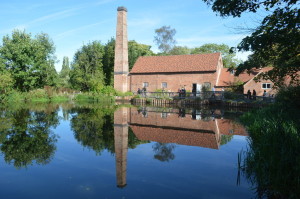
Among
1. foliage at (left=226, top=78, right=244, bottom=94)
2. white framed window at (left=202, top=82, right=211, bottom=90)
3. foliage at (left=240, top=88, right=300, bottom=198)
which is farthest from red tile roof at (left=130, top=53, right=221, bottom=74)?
foliage at (left=240, top=88, right=300, bottom=198)

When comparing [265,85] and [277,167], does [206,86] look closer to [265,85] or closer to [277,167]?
[265,85]

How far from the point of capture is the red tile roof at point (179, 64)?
118 feet

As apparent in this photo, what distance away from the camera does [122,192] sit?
197 inches

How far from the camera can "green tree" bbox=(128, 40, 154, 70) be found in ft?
150

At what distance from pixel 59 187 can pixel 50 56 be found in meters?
40.6

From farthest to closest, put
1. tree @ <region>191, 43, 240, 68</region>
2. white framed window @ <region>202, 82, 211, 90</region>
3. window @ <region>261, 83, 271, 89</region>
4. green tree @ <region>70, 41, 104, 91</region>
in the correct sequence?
tree @ <region>191, 43, 240, 68</region> → green tree @ <region>70, 41, 104, 91</region> → white framed window @ <region>202, 82, 211, 90</region> → window @ <region>261, 83, 271, 89</region>

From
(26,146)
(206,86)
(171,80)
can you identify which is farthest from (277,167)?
(171,80)

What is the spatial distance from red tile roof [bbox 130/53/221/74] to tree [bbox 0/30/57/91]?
1326cm

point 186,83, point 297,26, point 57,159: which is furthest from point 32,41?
point 297,26

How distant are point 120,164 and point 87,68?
38.2 m

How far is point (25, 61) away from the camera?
36.2 m

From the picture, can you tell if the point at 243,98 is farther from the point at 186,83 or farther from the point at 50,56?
the point at 50,56

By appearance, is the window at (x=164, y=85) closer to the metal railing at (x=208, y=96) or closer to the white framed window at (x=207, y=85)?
the metal railing at (x=208, y=96)

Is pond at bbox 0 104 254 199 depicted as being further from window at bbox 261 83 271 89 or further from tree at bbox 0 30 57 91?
tree at bbox 0 30 57 91
